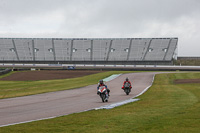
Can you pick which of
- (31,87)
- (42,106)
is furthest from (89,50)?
(42,106)

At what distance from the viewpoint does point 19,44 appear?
361ft

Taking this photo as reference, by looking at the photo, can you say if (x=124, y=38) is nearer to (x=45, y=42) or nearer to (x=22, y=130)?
(x=45, y=42)

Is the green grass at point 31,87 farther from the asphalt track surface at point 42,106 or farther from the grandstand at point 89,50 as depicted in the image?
the grandstand at point 89,50

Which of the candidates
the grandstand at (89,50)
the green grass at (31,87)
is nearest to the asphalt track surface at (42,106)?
the green grass at (31,87)

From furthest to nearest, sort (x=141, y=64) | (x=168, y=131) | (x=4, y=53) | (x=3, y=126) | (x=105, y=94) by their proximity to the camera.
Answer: (x=4, y=53) → (x=141, y=64) → (x=105, y=94) → (x=3, y=126) → (x=168, y=131)

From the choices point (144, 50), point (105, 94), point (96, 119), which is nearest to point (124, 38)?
point (144, 50)

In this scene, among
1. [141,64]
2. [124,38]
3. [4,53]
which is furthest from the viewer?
[124,38]

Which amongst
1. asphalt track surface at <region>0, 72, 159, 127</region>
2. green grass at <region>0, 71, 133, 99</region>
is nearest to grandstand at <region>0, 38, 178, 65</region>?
green grass at <region>0, 71, 133, 99</region>

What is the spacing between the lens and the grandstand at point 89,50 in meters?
101

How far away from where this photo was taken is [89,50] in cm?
10694

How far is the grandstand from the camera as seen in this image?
101 meters

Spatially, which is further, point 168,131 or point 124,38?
point 124,38

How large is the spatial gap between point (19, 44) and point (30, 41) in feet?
13.8

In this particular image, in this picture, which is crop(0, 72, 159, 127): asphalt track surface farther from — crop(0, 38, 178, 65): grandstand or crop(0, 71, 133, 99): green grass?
crop(0, 38, 178, 65): grandstand
